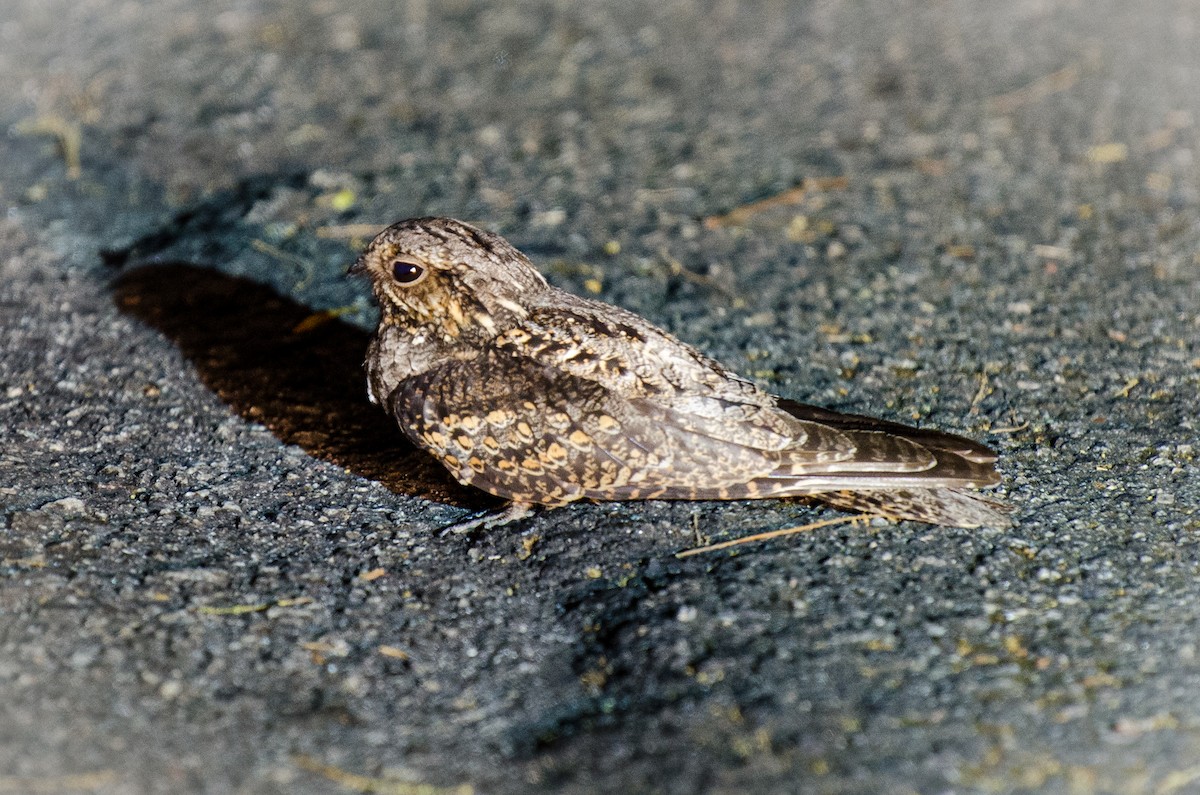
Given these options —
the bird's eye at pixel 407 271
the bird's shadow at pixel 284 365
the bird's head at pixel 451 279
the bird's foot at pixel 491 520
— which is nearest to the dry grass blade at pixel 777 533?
the bird's foot at pixel 491 520

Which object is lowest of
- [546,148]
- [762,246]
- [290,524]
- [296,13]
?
[290,524]

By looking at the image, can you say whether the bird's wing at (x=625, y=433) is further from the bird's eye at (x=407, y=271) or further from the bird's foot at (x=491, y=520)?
the bird's eye at (x=407, y=271)

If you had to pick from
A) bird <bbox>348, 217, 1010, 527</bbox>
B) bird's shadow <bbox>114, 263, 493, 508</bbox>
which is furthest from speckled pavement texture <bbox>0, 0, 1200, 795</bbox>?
bird <bbox>348, 217, 1010, 527</bbox>

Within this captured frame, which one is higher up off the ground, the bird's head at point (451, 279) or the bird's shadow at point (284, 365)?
the bird's head at point (451, 279)

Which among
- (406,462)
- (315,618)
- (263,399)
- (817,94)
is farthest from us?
(817,94)

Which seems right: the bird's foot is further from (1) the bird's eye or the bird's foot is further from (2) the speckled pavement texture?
(1) the bird's eye

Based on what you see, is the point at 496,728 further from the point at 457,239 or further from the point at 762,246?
the point at 762,246

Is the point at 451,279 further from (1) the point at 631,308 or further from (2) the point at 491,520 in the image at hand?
(1) the point at 631,308

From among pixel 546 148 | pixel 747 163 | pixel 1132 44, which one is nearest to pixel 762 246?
pixel 747 163
